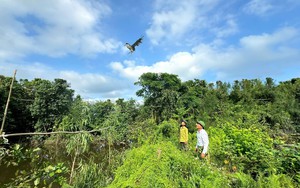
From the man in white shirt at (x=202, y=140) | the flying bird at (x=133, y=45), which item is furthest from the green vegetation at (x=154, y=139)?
the flying bird at (x=133, y=45)

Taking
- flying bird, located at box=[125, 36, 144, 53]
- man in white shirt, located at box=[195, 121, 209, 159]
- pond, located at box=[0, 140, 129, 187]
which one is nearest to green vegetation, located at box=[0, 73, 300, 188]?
pond, located at box=[0, 140, 129, 187]

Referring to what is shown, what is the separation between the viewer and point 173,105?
1608cm

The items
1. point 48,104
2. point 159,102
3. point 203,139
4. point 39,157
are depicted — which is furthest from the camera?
point 48,104

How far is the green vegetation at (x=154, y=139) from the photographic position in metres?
2.52

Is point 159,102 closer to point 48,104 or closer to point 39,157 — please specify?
point 48,104

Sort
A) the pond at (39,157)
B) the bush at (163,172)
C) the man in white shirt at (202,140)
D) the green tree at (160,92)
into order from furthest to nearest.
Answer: the green tree at (160,92) < the man in white shirt at (202,140) < the bush at (163,172) < the pond at (39,157)

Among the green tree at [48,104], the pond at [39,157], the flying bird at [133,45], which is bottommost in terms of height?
the pond at [39,157]

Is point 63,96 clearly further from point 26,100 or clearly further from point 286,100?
point 286,100

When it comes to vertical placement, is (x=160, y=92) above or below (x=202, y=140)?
above

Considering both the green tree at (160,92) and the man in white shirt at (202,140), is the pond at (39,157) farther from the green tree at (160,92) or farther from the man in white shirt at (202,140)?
the green tree at (160,92)

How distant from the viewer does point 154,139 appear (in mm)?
8312

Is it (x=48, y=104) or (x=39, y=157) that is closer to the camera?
(x=39, y=157)

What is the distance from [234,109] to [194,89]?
4.48 meters

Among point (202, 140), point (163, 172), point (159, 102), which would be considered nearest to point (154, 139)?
point (202, 140)
